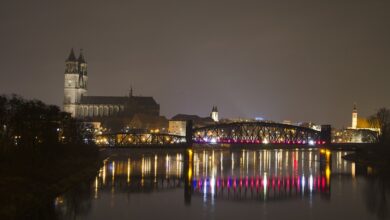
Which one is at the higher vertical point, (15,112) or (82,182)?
(15,112)

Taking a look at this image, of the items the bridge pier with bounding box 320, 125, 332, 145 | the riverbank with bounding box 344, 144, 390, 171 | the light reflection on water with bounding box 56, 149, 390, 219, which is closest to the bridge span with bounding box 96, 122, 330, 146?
the bridge pier with bounding box 320, 125, 332, 145

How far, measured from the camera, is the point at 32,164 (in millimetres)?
55906

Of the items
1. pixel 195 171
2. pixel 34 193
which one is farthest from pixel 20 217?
pixel 195 171

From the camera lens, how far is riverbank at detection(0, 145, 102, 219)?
39375 millimetres

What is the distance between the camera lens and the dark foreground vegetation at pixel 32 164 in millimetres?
40781

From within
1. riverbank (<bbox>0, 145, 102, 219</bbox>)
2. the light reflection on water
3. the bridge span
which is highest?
the bridge span

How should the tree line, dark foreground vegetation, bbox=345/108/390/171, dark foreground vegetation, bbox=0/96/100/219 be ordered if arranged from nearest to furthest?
dark foreground vegetation, bbox=0/96/100/219 → the tree line → dark foreground vegetation, bbox=345/108/390/171

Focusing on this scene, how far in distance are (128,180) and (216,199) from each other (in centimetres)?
1636

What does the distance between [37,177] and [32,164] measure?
4.70 metres

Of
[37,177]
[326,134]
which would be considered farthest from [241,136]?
[37,177]

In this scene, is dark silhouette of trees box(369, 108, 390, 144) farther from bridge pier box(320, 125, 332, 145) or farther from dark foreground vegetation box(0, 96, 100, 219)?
dark foreground vegetation box(0, 96, 100, 219)

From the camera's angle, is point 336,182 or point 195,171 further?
point 195,171

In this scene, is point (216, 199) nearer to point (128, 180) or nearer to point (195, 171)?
point (128, 180)

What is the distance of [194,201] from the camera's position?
170ft
